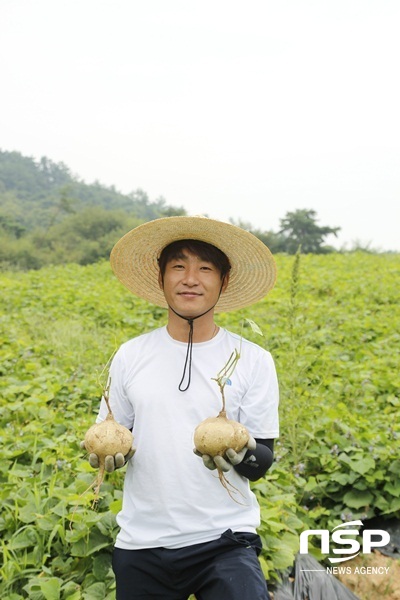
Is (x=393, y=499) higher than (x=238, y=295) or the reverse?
the reverse

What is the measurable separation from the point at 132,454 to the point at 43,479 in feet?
5.24

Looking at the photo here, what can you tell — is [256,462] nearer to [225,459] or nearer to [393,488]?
[225,459]

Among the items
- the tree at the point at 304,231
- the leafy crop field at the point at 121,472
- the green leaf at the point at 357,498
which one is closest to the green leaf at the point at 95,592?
the leafy crop field at the point at 121,472

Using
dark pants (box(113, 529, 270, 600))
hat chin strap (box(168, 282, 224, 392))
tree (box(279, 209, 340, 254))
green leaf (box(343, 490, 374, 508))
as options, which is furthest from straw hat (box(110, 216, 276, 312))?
tree (box(279, 209, 340, 254))

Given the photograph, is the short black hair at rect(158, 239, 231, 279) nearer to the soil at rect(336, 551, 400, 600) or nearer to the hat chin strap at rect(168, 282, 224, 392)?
the hat chin strap at rect(168, 282, 224, 392)

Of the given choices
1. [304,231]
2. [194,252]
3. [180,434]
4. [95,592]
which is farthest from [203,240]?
[304,231]

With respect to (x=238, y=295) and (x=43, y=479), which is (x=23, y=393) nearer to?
(x=43, y=479)

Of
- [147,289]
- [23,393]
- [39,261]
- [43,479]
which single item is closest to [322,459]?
[43,479]

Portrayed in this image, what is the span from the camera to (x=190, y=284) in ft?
6.43

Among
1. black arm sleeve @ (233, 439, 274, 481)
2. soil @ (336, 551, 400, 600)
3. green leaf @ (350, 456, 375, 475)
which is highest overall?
black arm sleeve @ (233, 439, 274, 481)

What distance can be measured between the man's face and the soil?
185 centimetres

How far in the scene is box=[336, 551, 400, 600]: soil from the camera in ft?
9.55

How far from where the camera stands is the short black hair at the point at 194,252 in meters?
2.03

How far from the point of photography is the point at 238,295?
238 cm
